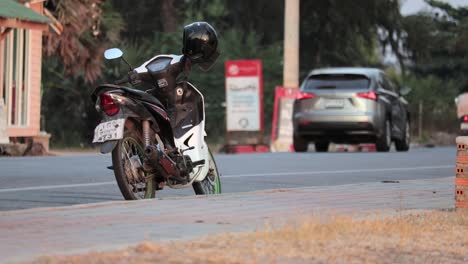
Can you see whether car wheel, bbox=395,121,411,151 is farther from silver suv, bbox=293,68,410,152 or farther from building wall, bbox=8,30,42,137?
building wall, bbox=8,30,42,137

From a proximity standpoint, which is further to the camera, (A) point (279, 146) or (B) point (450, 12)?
(B) point (450, 12)

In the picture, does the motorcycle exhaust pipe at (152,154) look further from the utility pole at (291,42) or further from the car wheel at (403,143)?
the utility pole at (291,42)

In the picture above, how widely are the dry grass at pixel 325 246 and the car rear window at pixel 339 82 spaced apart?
17558 mm

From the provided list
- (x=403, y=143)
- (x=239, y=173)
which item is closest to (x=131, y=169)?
(x=239, y=173)

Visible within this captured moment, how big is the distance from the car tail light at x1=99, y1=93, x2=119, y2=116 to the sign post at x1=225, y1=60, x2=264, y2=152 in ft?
59.1

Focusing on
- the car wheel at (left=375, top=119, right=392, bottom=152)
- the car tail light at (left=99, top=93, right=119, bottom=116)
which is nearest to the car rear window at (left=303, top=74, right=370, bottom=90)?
the car wheel at (left=375, top=119, right=392, bottom=152)

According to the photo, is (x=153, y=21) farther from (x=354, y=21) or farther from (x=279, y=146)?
(x=279, y=146)

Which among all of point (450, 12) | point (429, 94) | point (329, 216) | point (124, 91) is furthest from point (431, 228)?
point (450, 12)

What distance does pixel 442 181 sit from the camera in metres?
15.2

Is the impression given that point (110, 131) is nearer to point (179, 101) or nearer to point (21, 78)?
point (179, 101)

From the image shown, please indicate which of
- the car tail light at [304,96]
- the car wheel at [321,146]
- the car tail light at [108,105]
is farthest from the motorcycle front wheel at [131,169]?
the car wheel at [321,146]

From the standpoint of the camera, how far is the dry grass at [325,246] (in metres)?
7.38

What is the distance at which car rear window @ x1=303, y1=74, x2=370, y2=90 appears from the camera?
27359 mm

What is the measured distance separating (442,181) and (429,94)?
29.9 m
